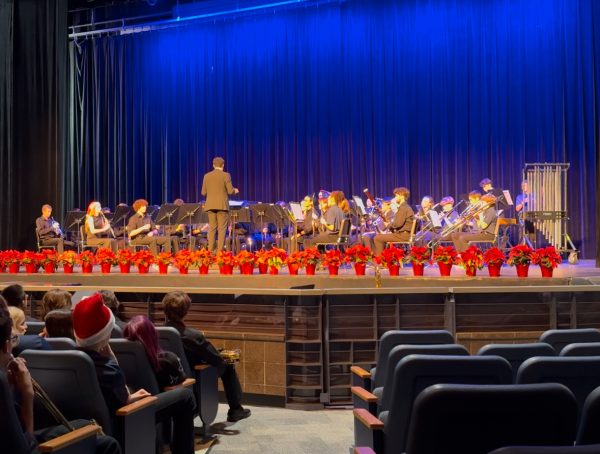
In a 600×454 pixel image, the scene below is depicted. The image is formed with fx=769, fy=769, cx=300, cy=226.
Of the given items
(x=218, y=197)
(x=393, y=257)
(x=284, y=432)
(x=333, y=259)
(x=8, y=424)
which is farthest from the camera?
(x=218, y=197)

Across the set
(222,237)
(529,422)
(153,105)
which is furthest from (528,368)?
(153,105)

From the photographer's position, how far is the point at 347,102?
17.1m

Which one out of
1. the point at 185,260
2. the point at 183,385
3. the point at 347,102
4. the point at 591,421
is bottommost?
the point at 183,385

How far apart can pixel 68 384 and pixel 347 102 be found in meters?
14.5

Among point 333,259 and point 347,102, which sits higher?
point 347,102

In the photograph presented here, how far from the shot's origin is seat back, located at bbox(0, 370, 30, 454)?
231 cm

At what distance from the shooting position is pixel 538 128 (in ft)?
50.6

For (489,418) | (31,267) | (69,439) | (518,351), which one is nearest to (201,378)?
(69,439)

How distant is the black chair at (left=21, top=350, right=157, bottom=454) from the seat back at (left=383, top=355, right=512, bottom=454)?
1.20 meters

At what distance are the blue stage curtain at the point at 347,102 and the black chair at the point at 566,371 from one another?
42.4ft

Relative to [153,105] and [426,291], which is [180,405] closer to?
[426,291]

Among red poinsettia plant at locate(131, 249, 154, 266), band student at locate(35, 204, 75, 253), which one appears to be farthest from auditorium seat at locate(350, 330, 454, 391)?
band student at locate(35, 204, 75, 253)

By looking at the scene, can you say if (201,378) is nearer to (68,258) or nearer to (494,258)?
(494,258)

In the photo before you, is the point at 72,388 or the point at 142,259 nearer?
the point at 72,388
